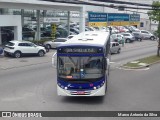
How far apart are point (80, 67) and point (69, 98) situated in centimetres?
189

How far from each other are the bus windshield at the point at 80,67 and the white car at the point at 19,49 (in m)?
17.6

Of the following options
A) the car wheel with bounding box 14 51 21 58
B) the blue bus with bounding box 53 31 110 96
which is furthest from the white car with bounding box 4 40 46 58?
the blue bus with bounding box 53 31 110 96

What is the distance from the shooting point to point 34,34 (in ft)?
158

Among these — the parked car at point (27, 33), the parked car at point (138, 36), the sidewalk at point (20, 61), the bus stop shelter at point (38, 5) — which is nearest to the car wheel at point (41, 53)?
the sidewalk at point (20, 61)

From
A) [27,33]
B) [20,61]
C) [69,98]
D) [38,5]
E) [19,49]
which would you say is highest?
[38,5]

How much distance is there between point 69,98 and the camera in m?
18.3

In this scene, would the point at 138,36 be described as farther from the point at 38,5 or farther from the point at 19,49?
the point at 19,49

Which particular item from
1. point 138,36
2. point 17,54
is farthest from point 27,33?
point 138,36

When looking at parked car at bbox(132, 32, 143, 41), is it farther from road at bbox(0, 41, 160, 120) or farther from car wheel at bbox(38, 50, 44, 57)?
road at bbox(0, 41, 160, 120)

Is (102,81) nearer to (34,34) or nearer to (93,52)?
(93,52)

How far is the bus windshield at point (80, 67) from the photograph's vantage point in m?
17.4

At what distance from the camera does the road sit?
1669 cm

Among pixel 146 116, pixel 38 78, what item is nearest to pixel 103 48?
pixel 146 116

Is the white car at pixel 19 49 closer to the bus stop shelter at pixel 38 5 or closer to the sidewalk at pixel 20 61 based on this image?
the sidewalk at pixel 20 61
